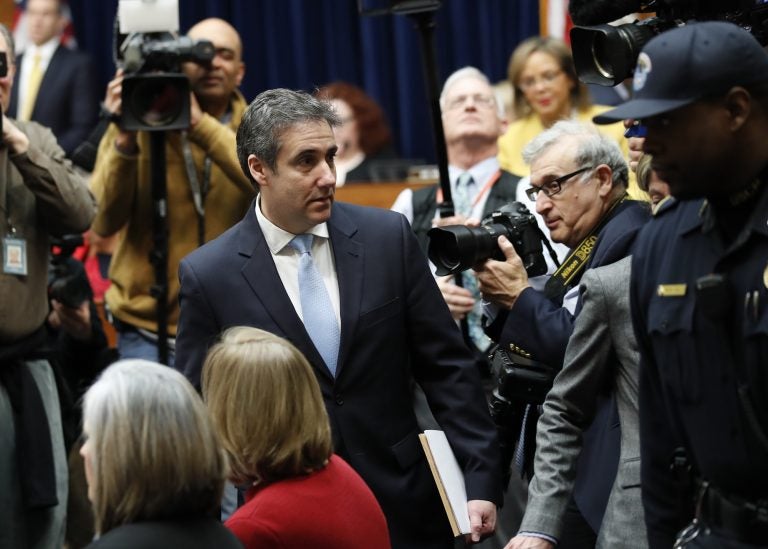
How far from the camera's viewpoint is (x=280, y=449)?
8.93 ft

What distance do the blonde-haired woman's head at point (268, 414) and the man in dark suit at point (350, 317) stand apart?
25.3 inches

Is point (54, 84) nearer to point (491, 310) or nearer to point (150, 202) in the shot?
point (150, 202)

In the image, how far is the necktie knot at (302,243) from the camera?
3547mm

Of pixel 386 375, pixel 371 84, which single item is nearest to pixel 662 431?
pixel 386 375

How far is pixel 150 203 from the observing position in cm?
497

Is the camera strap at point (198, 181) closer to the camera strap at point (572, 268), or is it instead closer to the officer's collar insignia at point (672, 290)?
the camera strap at point (572, 268)

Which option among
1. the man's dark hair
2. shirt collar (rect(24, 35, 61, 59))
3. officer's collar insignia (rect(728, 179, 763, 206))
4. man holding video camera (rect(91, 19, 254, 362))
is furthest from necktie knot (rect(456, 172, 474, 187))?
shirt collar (rect(24, 35, 61, 59))

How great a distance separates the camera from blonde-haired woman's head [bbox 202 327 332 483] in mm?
2725

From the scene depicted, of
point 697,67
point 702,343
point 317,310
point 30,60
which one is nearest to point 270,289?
point 317,310

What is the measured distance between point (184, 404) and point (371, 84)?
618cm

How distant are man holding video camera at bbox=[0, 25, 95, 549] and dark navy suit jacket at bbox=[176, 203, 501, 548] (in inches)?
42.0

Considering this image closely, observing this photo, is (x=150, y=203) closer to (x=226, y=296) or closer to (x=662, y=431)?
(x=226, y=296)

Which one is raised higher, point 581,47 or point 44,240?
point 581,47

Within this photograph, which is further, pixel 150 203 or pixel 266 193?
pixel 150 203
